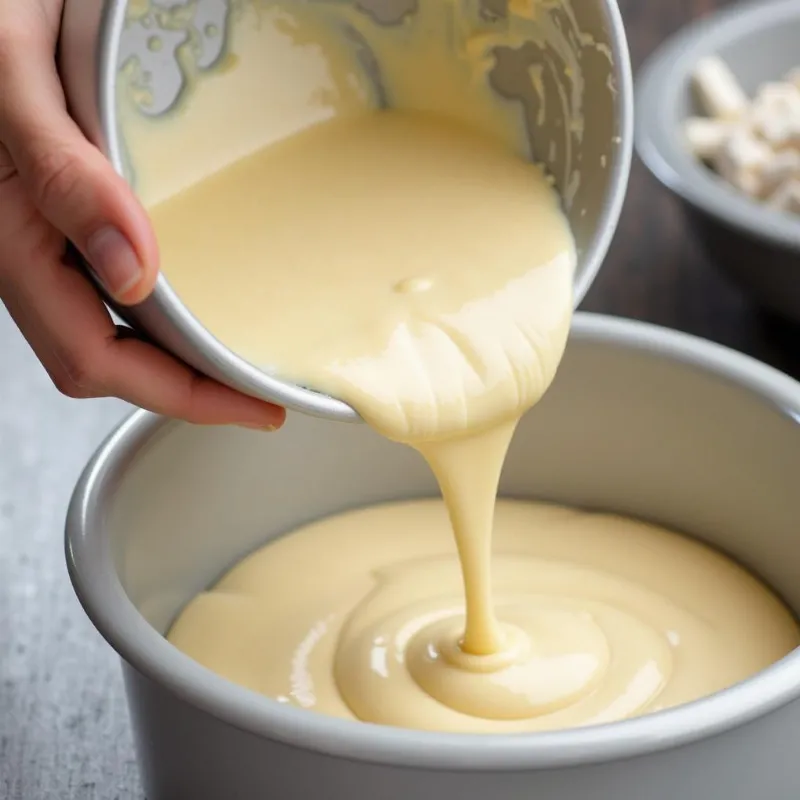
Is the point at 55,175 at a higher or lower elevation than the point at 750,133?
higher

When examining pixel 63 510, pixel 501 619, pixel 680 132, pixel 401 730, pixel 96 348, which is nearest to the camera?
pixel 401 730

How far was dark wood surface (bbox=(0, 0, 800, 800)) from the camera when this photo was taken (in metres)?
1.00

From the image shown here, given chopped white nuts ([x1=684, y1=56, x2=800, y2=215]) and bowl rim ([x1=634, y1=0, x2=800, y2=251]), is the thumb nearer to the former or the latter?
bowl rim ([x1=634, y1=0, x2=800, y2=251])

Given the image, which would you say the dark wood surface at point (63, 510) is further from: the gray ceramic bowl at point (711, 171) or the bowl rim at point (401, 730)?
the bowl rim at point (401, 730)

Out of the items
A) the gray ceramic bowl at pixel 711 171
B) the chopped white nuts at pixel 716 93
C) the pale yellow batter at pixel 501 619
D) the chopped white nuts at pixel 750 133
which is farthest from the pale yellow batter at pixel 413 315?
the chopped white nuts at pixel 716 93

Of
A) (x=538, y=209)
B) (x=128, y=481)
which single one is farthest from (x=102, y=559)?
(x=538, y=209)

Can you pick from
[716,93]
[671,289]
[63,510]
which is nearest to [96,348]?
[63,510]

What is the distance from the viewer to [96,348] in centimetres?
81

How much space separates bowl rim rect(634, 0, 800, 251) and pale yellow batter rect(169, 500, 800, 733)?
289mm

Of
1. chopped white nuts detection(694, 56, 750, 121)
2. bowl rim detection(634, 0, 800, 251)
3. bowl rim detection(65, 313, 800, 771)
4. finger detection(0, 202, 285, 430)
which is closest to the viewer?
bowl rim detection(65, 313, 800, 771)

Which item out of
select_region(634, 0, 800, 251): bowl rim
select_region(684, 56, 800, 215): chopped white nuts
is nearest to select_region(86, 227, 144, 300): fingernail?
select_region(634, 0, 800, 251): bowl rim

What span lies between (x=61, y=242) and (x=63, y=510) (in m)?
0.46

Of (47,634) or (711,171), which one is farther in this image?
(711,171)

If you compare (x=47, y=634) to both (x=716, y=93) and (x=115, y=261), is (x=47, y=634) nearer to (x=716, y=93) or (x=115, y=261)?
(x=115, y=261)
